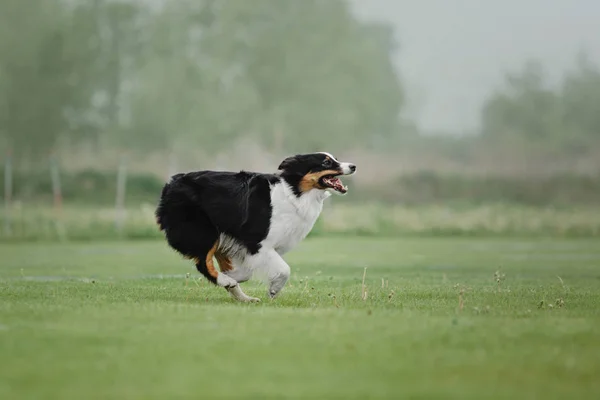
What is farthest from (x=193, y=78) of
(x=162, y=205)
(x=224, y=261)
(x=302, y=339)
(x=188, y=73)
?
(x=302, y=339)

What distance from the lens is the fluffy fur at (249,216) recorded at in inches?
441

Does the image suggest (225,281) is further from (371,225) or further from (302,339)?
(371,225)

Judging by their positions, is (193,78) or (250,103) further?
(193,78)

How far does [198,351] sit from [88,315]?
2.30 m

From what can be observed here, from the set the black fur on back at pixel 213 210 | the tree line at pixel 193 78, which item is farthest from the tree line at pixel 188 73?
the black fur on back at pixel 213 210

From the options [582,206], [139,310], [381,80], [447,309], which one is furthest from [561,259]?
[381,80]

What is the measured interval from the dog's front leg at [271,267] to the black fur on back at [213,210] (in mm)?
95

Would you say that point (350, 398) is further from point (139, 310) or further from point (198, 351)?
point (139, 310)

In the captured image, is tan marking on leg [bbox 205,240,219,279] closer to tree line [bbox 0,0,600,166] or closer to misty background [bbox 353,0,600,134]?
tree line [bbox 0,0,600,166]

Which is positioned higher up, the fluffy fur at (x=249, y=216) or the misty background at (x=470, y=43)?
the misty background at (x=470, y=43)

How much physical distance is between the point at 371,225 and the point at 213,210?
69.7 feet

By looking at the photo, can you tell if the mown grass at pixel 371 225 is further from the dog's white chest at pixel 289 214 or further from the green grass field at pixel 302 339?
the dog's white chest at pixel 289 214

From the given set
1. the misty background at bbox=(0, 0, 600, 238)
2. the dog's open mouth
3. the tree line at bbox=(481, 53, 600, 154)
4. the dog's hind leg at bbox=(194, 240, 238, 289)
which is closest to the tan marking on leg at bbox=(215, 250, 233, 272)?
the dog's hind leg at bbox=(194, 240, 238, 289)

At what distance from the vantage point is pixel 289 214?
11234 millimetres
